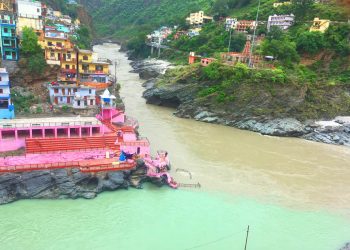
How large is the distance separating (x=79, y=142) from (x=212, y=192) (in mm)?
9883

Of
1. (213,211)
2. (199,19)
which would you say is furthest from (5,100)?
(199,19)

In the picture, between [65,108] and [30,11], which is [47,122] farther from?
[30,11]

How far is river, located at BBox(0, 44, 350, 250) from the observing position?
56.9ft

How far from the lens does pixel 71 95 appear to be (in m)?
28.5

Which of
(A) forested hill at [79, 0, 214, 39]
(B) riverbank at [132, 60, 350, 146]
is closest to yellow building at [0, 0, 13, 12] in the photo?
(B) riverbank at [132, 60, 350, 146]

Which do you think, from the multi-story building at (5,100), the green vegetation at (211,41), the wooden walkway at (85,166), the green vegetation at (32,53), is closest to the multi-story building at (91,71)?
the green vegetation at (32,53)

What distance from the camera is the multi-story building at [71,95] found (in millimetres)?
28109

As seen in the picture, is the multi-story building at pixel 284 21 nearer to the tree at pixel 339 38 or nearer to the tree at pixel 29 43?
the tree at pixel 339 38

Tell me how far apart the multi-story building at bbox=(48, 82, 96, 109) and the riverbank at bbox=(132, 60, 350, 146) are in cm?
1438

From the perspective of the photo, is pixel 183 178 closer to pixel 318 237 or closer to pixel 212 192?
pixel 212 192

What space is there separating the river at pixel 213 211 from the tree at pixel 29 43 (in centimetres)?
1492

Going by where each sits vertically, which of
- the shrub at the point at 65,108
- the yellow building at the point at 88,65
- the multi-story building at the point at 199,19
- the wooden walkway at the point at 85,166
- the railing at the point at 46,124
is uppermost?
the multi-story building at the point at 199,19

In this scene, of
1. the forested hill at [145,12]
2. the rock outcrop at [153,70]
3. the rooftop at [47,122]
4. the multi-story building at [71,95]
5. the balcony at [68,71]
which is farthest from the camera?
the forested hill at [145,12]

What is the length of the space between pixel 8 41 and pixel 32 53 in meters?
2.29
